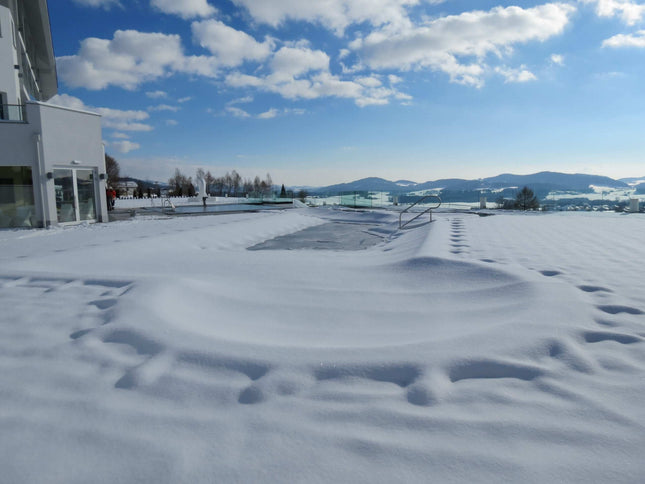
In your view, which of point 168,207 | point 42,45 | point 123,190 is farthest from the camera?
point 123,190

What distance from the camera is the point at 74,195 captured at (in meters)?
14.1

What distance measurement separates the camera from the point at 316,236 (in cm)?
1135

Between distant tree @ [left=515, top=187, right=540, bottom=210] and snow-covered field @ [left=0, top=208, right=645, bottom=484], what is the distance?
18025mm

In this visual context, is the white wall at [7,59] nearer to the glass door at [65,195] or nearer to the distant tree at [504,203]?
the glass door at [65,195]

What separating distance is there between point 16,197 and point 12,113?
2.67 meters

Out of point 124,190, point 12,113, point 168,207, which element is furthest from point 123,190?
point 12,113

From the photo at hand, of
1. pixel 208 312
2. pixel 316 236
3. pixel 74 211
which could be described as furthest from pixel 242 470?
pixel 74 211

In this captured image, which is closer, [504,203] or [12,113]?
[12,113]

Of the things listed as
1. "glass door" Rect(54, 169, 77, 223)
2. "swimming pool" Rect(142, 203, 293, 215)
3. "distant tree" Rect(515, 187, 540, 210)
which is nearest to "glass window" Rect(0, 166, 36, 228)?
"glass door" Rect(54, 169, 77, 223)

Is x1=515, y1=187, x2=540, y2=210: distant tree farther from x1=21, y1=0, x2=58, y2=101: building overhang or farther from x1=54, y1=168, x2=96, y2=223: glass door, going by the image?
x1=21, y1=0, x2=58, y2=101: building overhang

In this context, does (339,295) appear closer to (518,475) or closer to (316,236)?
(518,475)

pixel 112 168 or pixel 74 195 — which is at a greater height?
pixel 112 168

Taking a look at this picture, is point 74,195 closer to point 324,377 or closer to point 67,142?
point 67,142

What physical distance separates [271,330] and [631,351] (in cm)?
273
